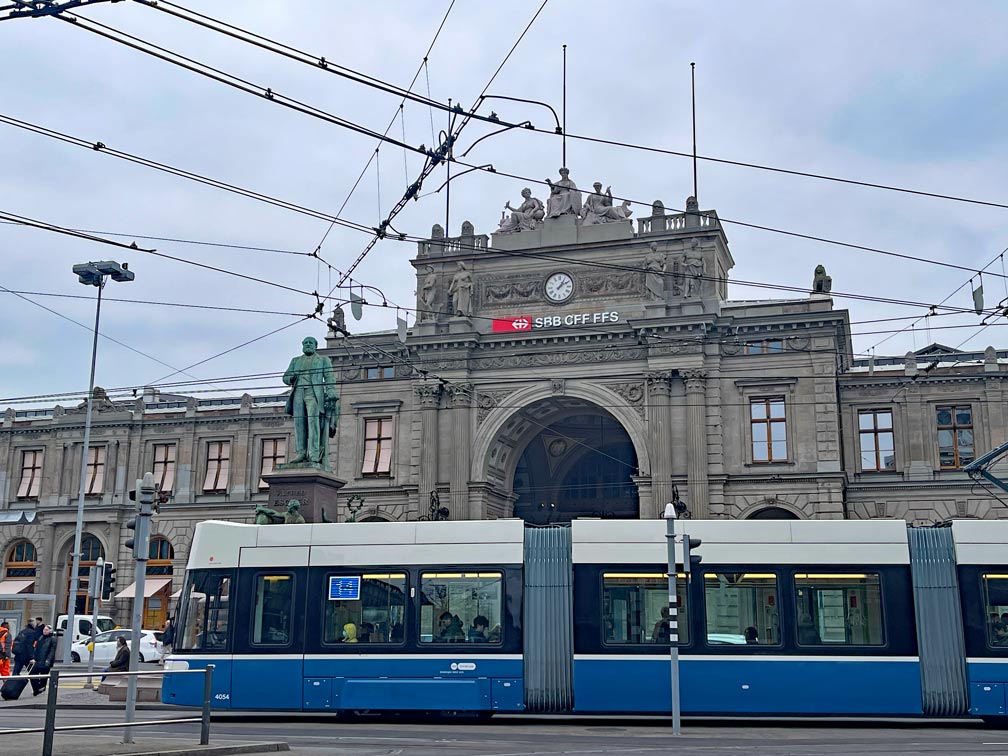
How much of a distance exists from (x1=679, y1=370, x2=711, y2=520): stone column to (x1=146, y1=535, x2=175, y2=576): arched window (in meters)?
28.2

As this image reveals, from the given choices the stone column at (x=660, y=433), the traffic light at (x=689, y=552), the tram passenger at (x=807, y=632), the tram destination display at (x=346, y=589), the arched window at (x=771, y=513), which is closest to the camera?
the traffic light at (x=689, y=552)

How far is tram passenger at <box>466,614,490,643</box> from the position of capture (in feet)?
67.8

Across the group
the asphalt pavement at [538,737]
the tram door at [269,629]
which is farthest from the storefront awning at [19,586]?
the tram door at [269,629]

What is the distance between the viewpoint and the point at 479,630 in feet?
68.0

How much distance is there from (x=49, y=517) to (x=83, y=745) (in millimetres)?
51105

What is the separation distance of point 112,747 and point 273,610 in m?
7.60

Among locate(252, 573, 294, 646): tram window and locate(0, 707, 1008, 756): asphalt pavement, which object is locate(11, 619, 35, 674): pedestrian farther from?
locate(252, 573, 294, 646): tram window

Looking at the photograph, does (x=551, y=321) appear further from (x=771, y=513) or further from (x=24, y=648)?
(x=24, y=648)

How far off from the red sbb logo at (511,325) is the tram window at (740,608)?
30335 millimetres

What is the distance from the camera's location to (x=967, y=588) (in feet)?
66.0

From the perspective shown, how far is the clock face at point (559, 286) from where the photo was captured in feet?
165

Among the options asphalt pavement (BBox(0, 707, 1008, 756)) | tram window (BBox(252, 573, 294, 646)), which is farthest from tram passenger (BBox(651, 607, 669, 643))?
tram window (BBox(252, 573, 294, 646))

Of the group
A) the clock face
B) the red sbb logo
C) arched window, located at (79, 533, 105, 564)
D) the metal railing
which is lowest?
the metal railing

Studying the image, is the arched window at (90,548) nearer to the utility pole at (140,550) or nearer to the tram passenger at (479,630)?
the tram passenger at (479,630)
